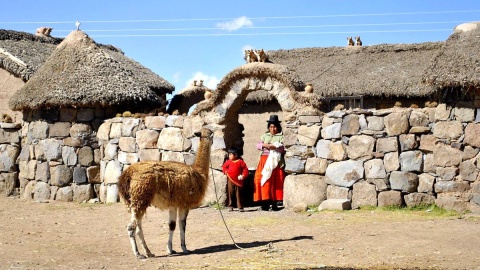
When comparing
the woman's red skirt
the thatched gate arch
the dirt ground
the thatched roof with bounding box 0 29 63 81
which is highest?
the thatched roof with bounding box 0 29 63 81

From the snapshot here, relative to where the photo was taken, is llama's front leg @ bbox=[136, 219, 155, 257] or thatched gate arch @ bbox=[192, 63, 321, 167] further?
thatched gate arch @ bbox=[192, 63, 321, 167]

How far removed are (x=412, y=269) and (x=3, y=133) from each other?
12203mm

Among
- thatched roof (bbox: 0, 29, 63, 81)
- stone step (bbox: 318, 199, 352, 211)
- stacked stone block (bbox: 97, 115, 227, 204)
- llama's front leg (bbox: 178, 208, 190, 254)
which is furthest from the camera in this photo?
thatched roof (bbox: 0, 29, 63, 81)

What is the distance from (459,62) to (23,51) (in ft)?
43.6

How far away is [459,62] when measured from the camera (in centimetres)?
1119

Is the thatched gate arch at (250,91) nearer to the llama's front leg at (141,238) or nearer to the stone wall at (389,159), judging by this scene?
the stone wall at (389,159)

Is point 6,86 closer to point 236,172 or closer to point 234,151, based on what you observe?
point 234,151

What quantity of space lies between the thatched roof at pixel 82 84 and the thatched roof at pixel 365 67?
7083 mm

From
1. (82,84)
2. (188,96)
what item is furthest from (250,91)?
(188,96)

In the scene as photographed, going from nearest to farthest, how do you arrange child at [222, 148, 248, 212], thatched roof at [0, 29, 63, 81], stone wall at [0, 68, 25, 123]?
child at [222, 148, 248, 212] → thatched roof at [0, 29, 63, 81] → stone wall at [0, 68, 25, 123]

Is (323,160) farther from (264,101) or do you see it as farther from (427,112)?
(264,101)

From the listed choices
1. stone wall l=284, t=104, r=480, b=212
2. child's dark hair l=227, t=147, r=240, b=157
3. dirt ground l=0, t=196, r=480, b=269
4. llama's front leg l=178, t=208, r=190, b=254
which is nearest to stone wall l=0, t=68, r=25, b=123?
dirt ground l=0, t=196, r=480, b=269

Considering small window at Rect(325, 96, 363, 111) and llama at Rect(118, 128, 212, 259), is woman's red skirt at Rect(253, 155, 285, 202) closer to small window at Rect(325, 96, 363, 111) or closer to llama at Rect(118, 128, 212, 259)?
llama at Rect(118, 128, 212, 259)

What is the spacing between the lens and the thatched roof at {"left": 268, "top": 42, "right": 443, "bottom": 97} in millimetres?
19578
